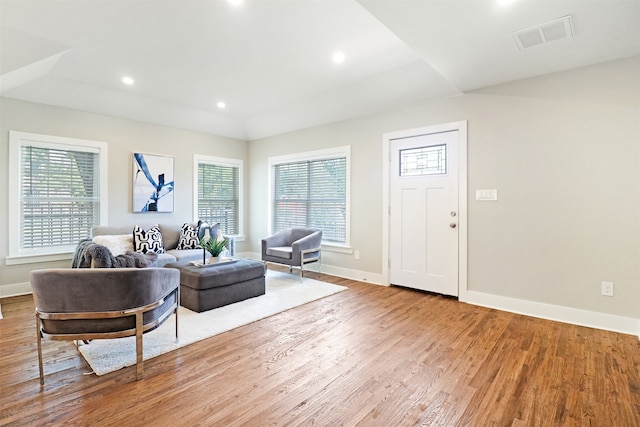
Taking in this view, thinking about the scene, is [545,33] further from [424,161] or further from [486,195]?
[424,161]

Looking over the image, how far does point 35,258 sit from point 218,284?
2808 millimetres

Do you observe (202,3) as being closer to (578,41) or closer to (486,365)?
(578,41)

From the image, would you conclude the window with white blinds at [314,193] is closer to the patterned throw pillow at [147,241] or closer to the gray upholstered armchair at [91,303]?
the patterned throw pillow at [147,241]

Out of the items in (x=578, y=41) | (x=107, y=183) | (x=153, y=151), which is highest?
(x=578, y=41)

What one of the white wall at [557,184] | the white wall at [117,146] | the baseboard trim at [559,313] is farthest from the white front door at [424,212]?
the white wall at [117,146]

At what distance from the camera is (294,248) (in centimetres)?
477

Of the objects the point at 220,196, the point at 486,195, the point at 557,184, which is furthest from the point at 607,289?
the point at 220,196

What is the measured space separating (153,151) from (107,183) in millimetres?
907

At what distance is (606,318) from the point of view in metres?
2.98

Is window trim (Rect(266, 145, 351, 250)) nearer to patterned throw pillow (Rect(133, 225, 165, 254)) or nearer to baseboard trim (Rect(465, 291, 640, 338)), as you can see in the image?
baseboard trim (Rect(465, 291, 640, 338))

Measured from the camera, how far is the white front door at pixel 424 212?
3982 mm

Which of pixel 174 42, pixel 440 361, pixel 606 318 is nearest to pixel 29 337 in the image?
pixel 174 42

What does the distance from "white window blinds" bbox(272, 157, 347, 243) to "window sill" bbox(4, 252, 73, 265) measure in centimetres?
340

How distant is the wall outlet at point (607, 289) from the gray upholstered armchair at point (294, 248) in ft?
11.5
